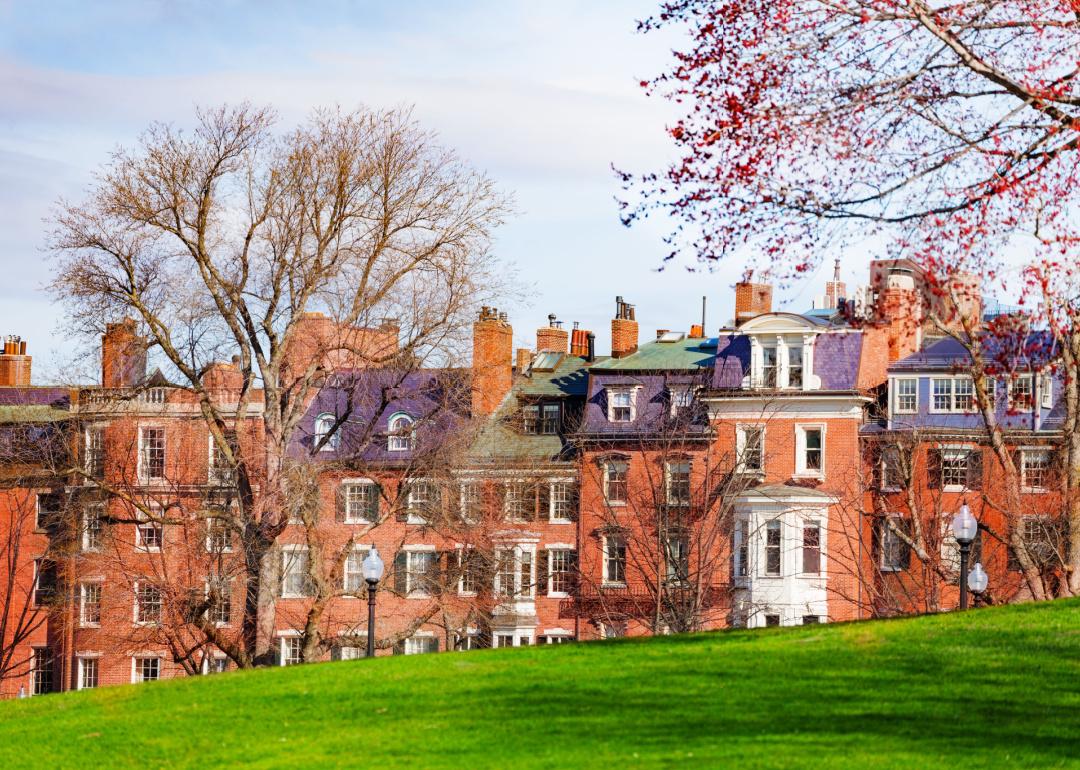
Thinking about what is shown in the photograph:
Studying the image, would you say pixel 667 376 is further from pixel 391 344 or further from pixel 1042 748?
pixel 1042 748

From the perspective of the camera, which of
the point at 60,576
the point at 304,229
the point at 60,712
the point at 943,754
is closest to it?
the point at 943,754

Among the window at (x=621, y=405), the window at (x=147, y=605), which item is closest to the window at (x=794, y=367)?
the window at (x=621, y=405)

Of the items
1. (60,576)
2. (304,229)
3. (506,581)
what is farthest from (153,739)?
(60,576)

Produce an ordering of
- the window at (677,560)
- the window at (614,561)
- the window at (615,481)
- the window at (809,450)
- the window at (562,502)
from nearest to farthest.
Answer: the window at (677,560)
the window at (809,450)
the window at (614,561)
the window at (615,481)
the window at (562,502)

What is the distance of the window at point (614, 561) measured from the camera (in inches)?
2226

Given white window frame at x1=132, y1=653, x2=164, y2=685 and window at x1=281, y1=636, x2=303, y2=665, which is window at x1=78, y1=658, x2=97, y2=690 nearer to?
white window frame at x1=132, y1=653, x2=164, y2=685

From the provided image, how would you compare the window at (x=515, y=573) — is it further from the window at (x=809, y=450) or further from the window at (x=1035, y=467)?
the window at (x=1035, y=467)

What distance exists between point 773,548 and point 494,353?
40.6 ft

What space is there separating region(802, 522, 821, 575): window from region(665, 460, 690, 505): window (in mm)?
3921

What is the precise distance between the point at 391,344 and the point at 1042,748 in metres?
30.1

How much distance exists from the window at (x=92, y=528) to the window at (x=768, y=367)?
21.3 meters

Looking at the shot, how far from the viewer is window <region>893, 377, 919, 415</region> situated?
55500 millimetres

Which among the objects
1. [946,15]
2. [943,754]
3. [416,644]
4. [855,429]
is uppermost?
[946,15]

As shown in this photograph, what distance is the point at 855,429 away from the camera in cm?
5553
